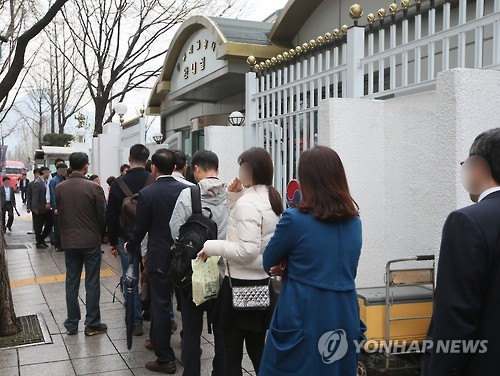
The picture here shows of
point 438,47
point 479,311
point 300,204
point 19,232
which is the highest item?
point 438,47

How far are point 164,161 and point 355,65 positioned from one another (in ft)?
7.17

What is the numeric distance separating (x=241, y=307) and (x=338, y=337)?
3.06 feet

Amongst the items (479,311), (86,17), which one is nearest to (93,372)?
(479,311)

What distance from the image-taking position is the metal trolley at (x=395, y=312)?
13.6ft

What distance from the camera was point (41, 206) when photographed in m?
12.9

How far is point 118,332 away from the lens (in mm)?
6031

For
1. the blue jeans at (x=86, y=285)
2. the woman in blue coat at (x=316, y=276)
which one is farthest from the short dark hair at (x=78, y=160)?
the woman in blue coat at (x=316, y=276)

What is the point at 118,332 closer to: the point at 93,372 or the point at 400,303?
the point at 93,372

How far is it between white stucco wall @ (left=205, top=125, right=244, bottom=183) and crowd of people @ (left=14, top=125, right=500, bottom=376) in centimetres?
204

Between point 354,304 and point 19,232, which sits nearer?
point 354,304

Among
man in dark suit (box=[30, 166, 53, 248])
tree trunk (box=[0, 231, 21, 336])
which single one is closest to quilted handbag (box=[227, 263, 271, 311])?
tree trunk (box=[0, 231, 21, 336])

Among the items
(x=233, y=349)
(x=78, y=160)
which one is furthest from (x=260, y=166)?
(x=78, y=160)

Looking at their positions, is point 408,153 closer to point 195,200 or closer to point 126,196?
point 195,200

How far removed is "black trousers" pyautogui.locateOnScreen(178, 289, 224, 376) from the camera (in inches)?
165
